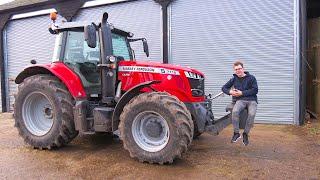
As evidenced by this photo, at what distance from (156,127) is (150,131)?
0.39ft

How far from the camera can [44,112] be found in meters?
6.97

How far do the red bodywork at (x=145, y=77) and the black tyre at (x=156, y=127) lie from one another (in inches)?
15.5

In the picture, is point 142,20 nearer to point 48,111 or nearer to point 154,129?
point 48,111

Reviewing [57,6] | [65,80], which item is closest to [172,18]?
[57,6]

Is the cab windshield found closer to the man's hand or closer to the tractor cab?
the tractor cab

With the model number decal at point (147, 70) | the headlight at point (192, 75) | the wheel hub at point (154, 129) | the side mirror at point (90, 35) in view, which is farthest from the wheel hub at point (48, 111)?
the headlight at point (192, 75)

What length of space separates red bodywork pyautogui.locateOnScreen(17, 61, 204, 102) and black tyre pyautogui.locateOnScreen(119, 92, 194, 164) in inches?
15.5

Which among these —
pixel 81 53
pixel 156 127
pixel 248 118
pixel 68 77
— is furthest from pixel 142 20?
pixel 156 127

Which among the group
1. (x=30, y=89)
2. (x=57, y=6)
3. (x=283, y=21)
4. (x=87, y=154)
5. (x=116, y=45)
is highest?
(x=57, y=6)

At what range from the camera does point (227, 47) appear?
35.5ft

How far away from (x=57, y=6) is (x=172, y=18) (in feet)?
15.6

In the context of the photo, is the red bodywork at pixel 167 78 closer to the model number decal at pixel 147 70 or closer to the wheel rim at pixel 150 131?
the model number decal at pixel 147 70

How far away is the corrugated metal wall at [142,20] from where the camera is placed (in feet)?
38.5

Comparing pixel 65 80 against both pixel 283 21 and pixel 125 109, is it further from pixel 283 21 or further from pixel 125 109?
pixel 283 21
